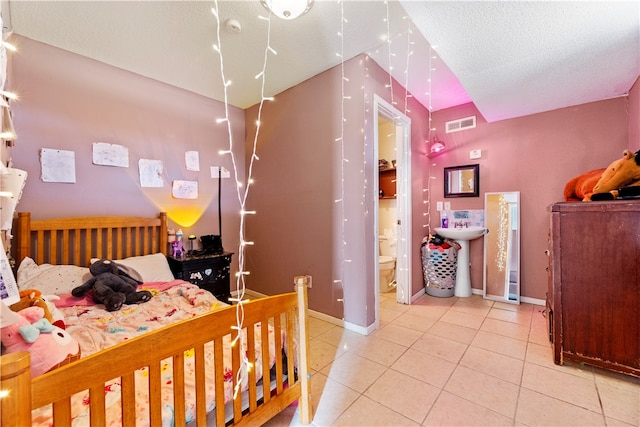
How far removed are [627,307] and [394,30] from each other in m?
2.32

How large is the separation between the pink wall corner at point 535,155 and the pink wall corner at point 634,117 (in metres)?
0.12

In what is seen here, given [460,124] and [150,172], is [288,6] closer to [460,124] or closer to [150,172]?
[150,172]

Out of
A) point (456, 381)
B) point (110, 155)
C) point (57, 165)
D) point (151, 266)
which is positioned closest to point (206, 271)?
point (151, 266)

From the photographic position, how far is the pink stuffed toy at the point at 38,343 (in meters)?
0.80

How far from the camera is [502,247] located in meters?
2.97

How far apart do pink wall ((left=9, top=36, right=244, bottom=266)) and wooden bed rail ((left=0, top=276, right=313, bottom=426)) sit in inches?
83.6

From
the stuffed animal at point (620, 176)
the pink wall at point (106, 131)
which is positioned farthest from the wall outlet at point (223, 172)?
the stuffed animal at point (620, 176)

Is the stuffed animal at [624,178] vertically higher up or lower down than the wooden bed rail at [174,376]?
higher up

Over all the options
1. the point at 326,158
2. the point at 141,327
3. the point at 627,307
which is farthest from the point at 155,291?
the point at 627,307

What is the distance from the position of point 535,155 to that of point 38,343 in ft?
13.1

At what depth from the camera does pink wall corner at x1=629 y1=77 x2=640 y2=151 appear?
212 centimetres

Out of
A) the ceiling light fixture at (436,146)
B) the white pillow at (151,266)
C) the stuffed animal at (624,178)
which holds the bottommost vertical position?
the white pillow at (151,266)

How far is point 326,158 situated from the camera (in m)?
2.47

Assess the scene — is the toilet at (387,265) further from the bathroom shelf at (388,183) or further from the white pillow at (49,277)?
the white pillow at (49,277)
